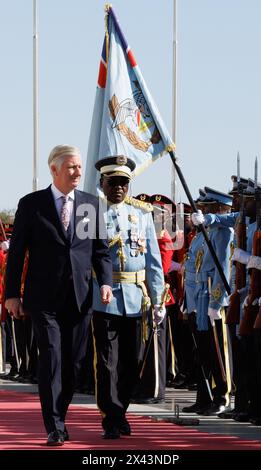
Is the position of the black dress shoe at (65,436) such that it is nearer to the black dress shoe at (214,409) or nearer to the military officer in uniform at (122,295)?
the military officer in uniform at (122,295)

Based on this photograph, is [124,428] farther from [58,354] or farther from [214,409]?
[214,409]

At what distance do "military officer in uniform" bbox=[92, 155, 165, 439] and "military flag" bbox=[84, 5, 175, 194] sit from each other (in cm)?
206

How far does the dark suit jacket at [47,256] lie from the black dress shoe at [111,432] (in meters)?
0.94

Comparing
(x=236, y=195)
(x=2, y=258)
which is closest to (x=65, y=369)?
(x=236, y=195)

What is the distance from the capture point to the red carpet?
967 cm

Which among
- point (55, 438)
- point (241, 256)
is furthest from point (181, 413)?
point (55, 438)

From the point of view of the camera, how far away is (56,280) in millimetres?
9664

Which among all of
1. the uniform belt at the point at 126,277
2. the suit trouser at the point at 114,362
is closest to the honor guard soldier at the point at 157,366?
the uniform belt at the point at 126,277

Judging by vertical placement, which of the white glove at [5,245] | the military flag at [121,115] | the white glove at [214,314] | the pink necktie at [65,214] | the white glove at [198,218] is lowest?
the white glove at [214,314]

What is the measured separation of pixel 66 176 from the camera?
9789mm

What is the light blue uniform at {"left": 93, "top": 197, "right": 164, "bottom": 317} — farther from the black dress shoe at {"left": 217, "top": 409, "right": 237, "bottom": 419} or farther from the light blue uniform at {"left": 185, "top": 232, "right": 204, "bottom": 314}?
the light blue uniform at {"left": 185, "top": 232, "right": 204, "bottom": 314}

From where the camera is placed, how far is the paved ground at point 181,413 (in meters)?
10.8

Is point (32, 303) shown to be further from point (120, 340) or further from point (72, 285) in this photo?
point (120, 340)
